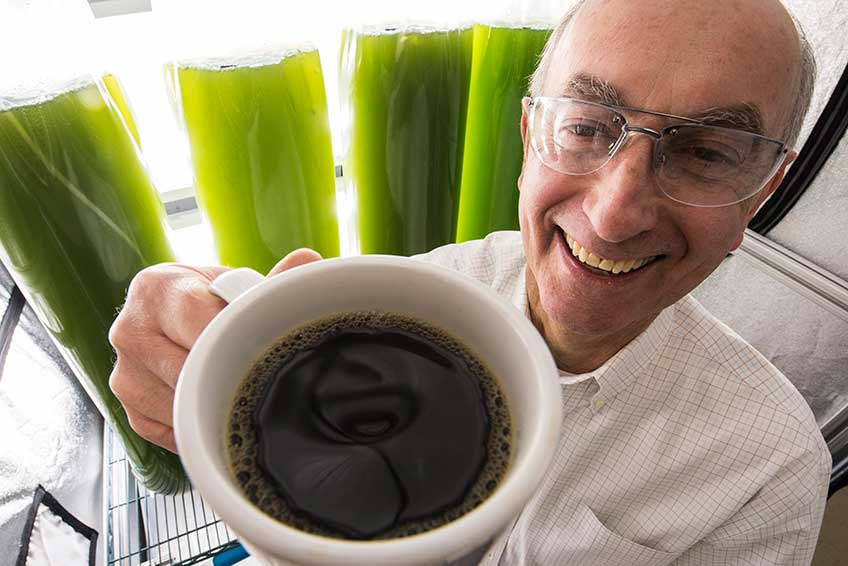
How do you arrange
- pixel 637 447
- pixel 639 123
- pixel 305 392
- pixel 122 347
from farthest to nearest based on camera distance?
pixel 637 447 → pixel 639 123 → pixel 122 347 → pixel 305 392

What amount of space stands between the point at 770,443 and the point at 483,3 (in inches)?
32.9

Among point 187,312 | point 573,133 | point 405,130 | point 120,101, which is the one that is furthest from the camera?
point 405,130

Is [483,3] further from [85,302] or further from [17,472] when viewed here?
[17,472]

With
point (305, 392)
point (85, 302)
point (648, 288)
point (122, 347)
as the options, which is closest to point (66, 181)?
point (85, 302)

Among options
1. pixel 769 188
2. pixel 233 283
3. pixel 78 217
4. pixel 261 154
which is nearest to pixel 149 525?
pixel 78 217

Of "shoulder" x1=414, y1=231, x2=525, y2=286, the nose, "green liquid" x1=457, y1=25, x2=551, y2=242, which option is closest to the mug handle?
the nose

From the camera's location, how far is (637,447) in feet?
2.29

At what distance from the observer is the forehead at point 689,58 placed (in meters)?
0.51

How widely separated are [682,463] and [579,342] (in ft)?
0.72

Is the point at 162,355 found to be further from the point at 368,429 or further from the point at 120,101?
the point at 120,101

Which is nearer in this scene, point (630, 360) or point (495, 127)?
point (630, 360)

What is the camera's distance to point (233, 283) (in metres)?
0.32

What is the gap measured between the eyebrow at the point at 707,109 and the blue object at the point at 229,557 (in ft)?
2.91

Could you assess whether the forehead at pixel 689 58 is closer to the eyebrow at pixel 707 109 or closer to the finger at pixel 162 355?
the eyebrow at pixel 707 109
